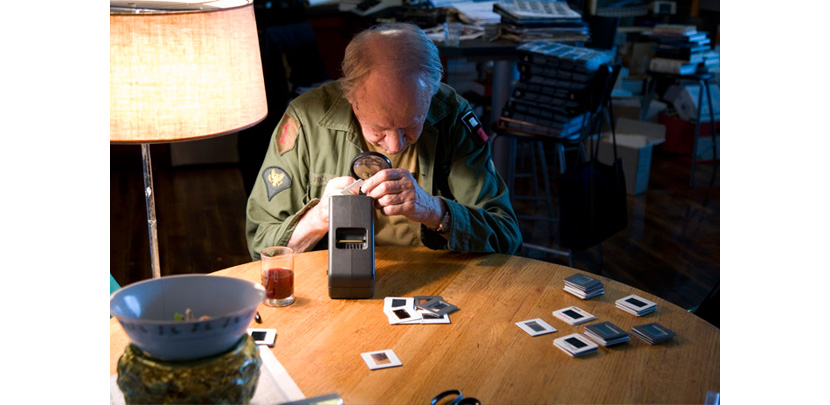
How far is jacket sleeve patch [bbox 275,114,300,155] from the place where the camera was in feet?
6.79

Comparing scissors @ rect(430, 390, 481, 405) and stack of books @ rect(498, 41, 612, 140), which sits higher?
stack of books @ rect(498, 41, 612, 140)

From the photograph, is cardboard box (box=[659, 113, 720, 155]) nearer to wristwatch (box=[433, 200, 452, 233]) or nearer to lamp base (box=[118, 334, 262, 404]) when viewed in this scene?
wristwatch (box=[433, 200, 452, 233])

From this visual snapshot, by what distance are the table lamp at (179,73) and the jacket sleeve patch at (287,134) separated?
0.55 m

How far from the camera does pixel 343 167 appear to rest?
2080mm

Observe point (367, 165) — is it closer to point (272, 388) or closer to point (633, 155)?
point (272, 388)

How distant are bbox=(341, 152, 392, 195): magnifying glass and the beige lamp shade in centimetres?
45

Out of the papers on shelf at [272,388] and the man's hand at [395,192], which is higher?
the man's hand at [395,192]

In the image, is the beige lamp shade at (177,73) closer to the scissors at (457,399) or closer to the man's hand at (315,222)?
the man's hand at (315,222)

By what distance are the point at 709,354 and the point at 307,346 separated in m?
0.76

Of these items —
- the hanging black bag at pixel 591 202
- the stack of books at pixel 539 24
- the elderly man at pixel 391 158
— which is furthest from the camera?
the stack of books at pixel 539 24

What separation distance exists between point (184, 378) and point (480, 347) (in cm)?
63

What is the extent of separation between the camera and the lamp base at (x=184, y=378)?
0.98m

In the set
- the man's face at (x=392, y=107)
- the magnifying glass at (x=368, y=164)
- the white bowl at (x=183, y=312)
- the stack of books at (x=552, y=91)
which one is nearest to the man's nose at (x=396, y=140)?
the man's face at (x=392, y=107)

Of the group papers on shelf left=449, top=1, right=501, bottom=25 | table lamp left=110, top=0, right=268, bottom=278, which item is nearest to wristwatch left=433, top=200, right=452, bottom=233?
table lamp left=110, top=0, right=268, bottom=278
